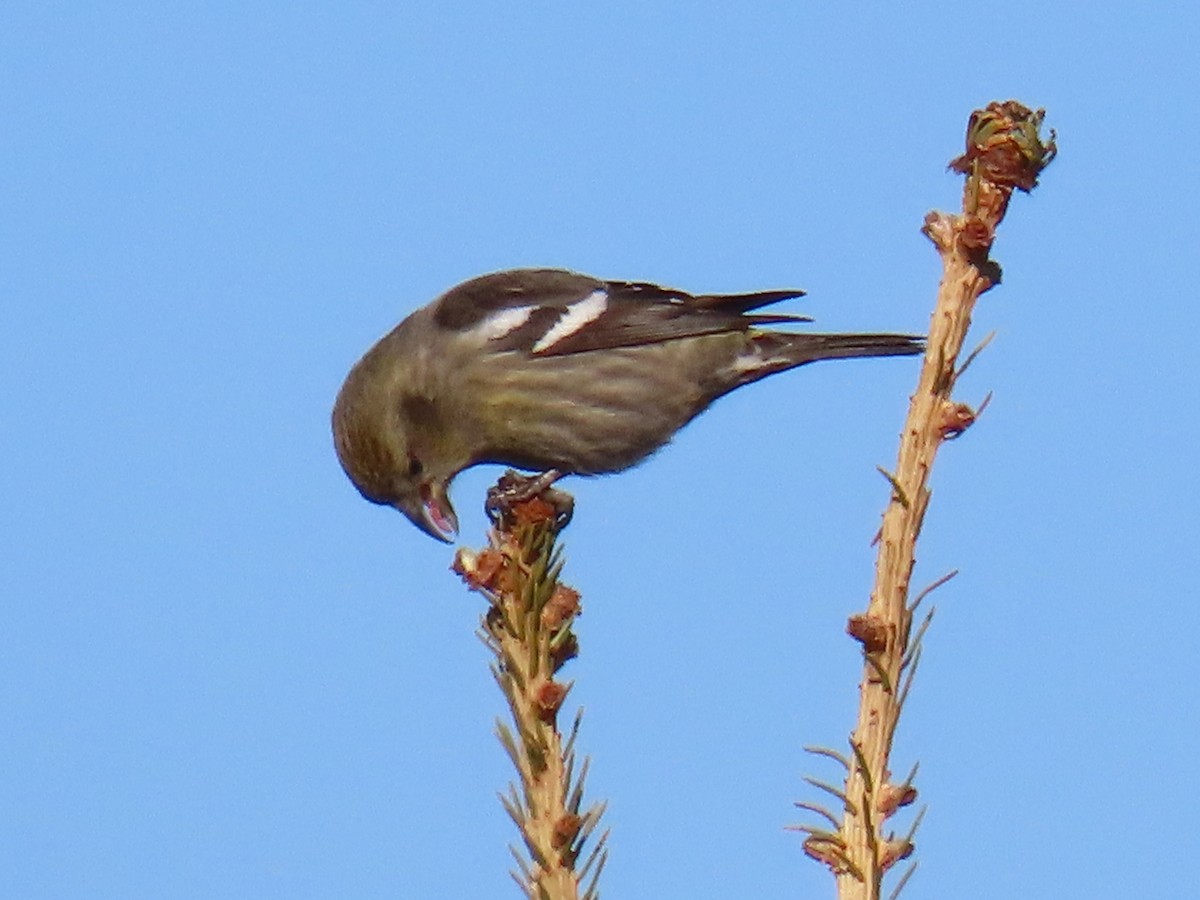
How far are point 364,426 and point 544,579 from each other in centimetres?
350

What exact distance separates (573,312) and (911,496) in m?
4.89

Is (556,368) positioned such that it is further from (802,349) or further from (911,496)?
(911,496)

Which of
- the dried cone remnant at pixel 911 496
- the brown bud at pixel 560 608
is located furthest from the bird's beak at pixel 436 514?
the dried cone remnant at pixel 911 496

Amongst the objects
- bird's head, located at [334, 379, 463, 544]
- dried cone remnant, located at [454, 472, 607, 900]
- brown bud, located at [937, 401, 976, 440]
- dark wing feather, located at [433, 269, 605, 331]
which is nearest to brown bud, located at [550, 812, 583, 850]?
dried cone remnant, located at [454, 472, 607, 900]

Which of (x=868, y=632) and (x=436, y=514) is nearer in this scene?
(x=868, y=632)

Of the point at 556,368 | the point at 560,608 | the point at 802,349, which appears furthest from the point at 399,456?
the point at 560,608

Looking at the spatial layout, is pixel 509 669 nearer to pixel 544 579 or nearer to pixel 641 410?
pixel 544 579

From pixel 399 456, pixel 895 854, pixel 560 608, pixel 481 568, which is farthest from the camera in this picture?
pixel 399 456

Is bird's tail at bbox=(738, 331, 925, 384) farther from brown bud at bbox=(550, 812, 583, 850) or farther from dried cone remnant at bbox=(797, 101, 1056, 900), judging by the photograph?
brown bud at bbox=(550, 812, 583, 850)

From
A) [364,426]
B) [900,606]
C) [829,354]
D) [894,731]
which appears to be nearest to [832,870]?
[894,731]

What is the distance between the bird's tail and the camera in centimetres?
672

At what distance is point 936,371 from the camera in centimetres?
234

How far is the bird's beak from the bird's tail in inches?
57.5

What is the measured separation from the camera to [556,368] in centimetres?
691
